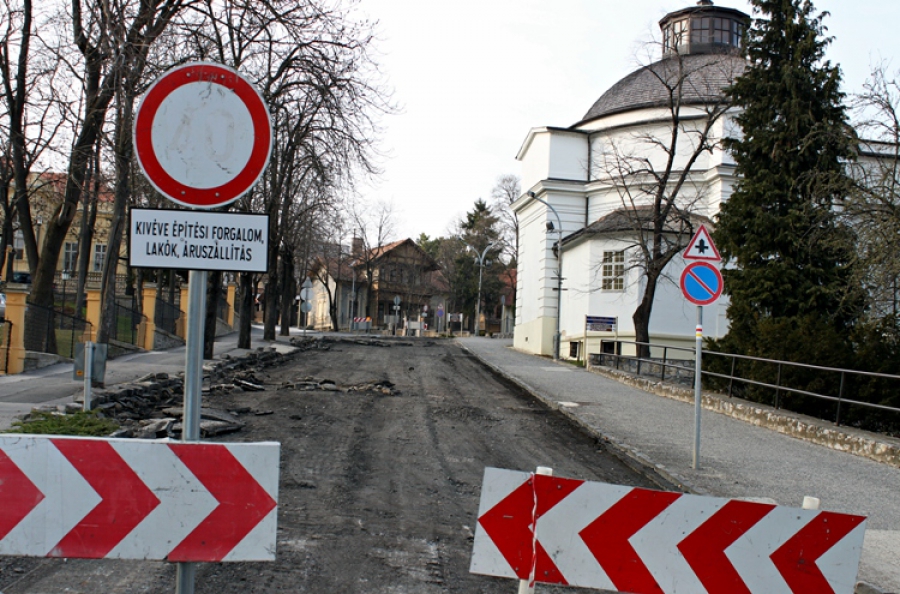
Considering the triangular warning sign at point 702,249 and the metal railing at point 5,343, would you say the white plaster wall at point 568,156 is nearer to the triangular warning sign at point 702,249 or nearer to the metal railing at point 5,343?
the metal railing at point 5,343

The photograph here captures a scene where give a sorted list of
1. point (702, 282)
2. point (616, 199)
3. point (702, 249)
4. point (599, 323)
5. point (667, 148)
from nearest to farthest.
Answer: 1. point (702, 282)
2. point (702, 249)
3. point (599, 323)
4. point (667, 148)
5. point (616, 199)

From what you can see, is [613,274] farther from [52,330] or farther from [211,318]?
[52,330]

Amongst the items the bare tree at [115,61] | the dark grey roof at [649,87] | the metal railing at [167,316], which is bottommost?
the metal railing at [167,316]

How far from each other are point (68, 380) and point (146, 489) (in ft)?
43.5

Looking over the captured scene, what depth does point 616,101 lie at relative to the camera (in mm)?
40531

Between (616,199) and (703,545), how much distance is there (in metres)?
35.8

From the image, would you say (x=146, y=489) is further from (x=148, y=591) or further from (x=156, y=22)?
(x=156, y=22)

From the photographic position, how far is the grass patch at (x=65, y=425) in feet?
28.4

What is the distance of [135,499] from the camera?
3.75 metres

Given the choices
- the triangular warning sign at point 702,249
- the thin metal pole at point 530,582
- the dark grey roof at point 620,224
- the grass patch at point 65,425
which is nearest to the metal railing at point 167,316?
the grass patch at point 65,425

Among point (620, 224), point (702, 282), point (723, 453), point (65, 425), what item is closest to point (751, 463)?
point (723, 453)

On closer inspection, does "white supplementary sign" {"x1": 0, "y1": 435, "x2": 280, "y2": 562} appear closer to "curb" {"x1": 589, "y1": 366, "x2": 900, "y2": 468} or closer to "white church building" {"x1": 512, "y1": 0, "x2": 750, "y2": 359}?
"curb" {"x1": 589, "y1": 366, "x2": 900, "y2": 468}

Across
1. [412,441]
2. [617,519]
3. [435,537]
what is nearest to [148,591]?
[435,537]

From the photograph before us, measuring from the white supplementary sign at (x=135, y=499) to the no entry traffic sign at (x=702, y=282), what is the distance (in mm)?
7729
